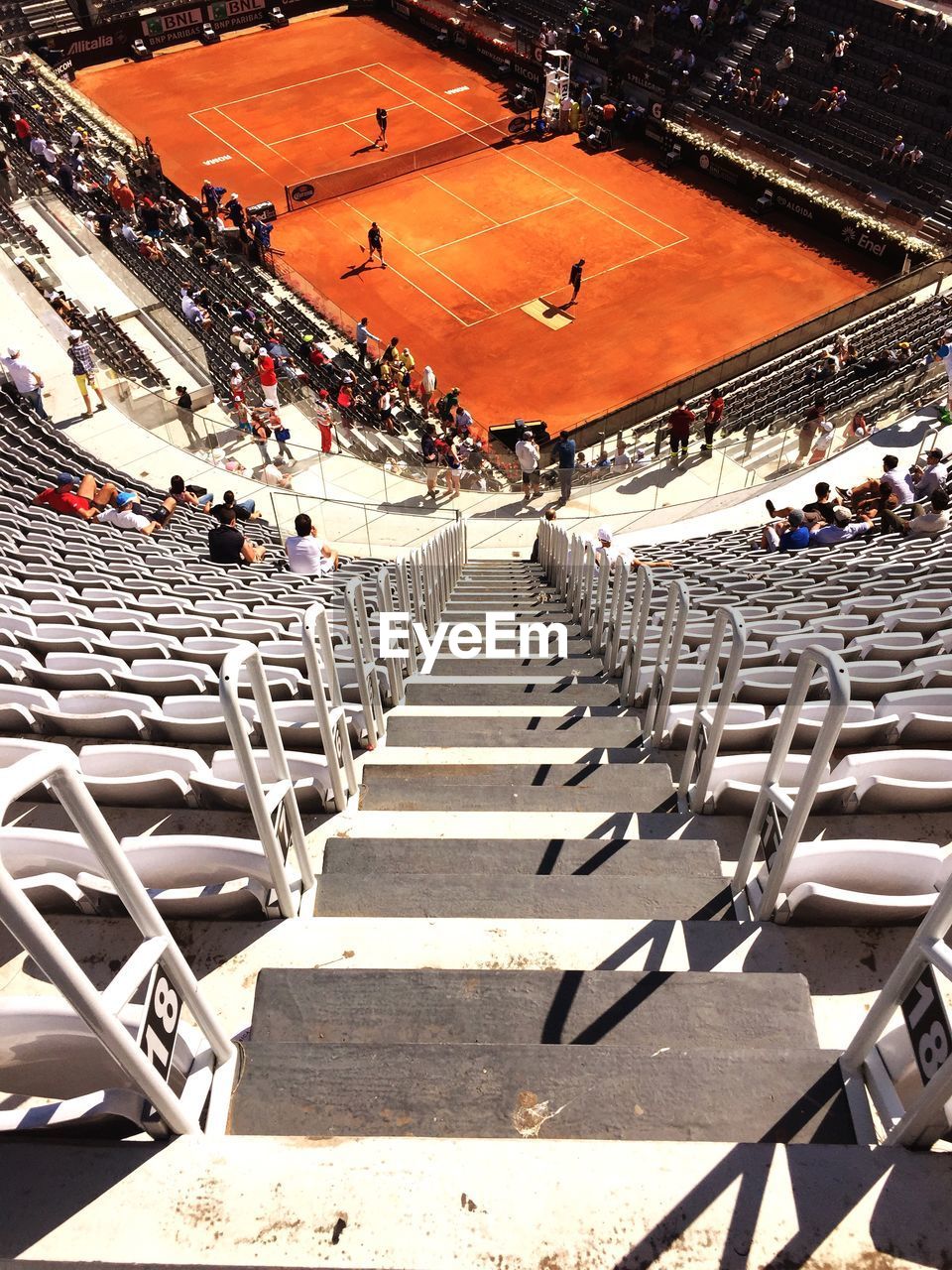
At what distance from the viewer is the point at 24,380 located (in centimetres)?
1603

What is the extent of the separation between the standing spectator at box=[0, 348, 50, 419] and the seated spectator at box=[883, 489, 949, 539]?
14.8 meters

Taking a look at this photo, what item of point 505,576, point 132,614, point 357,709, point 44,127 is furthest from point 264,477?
point 44,127

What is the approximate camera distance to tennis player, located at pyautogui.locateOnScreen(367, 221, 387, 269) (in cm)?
2742

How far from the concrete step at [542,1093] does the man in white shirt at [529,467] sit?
14.8m

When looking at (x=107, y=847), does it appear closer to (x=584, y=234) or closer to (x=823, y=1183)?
(x=823, y=1183)

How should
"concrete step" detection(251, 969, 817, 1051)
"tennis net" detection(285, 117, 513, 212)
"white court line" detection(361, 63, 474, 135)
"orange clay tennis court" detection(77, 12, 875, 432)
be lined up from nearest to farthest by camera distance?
1. "concrete step" detection(251, 969, 817, 1051)
2. "orange clay tennis court" detection(77, 12, 875, 432)
3. "tennis net" detection(285, 117, 513, 212)
4. "white court line" detection(361, 63, 474, 135)

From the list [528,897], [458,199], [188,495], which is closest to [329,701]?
[528,897]

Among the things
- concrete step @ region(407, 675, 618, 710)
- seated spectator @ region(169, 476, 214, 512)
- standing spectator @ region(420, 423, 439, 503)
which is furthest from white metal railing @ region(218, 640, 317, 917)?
standing spectator @ region(420, 423, 439, 503)

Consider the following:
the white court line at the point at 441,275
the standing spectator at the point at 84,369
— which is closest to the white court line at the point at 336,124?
the white court line at the point at 441,275

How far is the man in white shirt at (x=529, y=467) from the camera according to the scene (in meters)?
→ 16.9

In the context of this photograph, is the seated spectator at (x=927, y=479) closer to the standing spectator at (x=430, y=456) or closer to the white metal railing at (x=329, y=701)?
the standing spectator at (x=430, y=456)

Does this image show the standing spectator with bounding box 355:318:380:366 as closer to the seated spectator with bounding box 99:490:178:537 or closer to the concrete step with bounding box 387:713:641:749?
the seated spectator with bounding box 99:490:178:537

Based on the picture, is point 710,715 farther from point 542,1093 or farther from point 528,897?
point 542,1093

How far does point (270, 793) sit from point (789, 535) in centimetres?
1010
